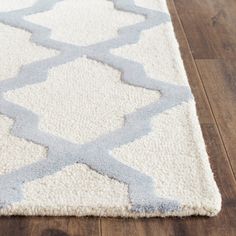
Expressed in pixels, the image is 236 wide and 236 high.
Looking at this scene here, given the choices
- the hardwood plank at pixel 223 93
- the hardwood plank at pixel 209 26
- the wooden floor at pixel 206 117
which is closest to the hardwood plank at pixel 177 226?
the wooden floor at pixel 206 117

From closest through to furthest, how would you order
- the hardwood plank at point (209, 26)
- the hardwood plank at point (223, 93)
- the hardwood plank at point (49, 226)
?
the hardwood plank at point (49, 226)
the hardwood plank at point (223, 93)
the hardwood plank at point (209, 26)

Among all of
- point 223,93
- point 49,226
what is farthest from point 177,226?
point 223,93

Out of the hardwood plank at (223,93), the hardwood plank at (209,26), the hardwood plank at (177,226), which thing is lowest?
the hardwood plank at (177,226)

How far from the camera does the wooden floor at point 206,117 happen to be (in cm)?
88

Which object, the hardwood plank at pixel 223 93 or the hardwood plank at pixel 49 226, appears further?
the hardwood plank at pixel 223 93

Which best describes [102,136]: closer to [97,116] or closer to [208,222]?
[97,116]

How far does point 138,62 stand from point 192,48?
0.20 m

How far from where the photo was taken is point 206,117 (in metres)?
1.15

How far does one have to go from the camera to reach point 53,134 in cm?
107

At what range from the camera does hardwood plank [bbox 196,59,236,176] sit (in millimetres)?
1102

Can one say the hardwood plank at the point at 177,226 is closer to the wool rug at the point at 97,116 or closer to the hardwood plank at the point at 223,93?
the wool rug at the point at 97,116

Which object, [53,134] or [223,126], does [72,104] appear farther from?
[223,126]

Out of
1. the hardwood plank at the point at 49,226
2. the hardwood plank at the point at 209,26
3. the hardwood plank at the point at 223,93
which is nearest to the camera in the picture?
the hardwood plank at the point at 49,226

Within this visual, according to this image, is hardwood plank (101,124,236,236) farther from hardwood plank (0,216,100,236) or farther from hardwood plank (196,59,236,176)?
hardwood plank (196,59,236,176)
